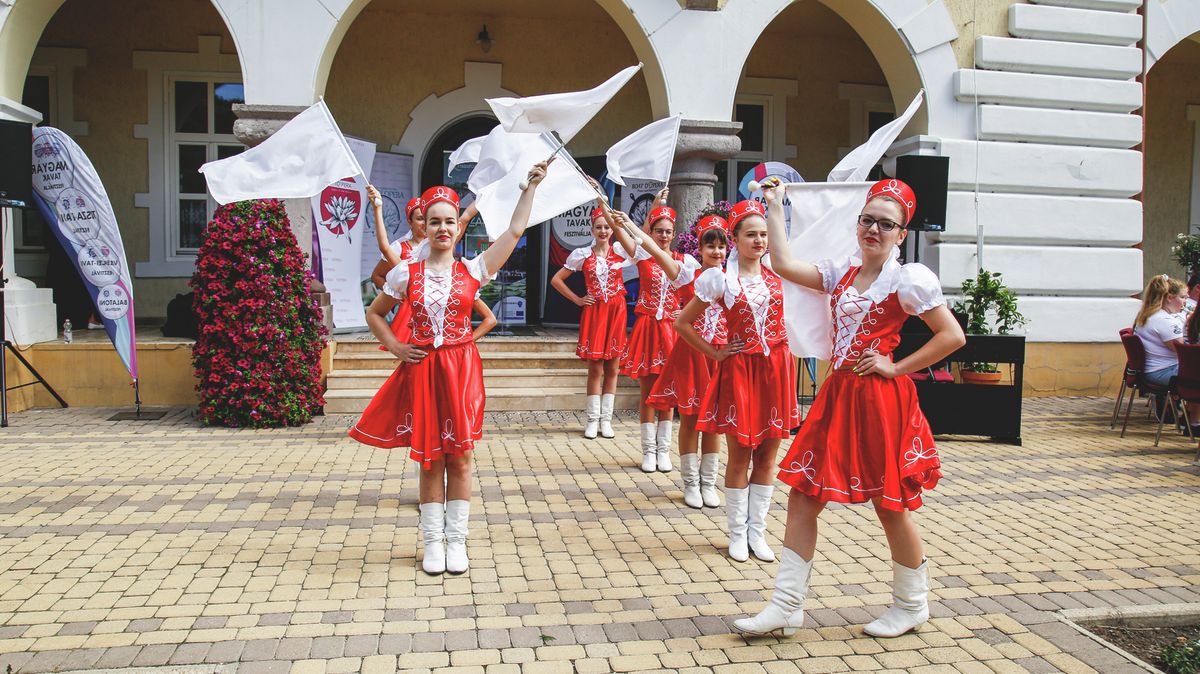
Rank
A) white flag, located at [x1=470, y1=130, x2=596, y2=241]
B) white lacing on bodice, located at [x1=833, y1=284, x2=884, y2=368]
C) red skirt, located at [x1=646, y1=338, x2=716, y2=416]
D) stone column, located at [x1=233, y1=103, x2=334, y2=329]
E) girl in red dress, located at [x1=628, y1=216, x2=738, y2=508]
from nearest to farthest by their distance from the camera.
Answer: white lacing on bodice, located at [x1=833, y1=284, x2=884, y2=368] → girl in red dress, located at [x1=628, y1=216, x2=738, y2=508] → white flag, located at [x1=470, y1=130, x2=596, y2=241] → red skirt, located at [x1=646, y1=338, x2=716, y2=416] → stone column, located at [x1=233, y1=103, x2=334, y2=329]

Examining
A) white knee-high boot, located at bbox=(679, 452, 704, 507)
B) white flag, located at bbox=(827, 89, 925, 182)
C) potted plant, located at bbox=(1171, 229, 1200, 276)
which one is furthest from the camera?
potted plant, located at bbox=(1171, 229, 1200, 276)

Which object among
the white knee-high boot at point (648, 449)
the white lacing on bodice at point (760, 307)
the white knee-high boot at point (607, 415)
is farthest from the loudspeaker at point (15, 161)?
the white lacing on bodice at point (760, 307)

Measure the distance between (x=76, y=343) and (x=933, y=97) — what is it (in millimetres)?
9948

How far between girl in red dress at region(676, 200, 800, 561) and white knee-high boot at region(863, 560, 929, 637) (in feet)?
3.54

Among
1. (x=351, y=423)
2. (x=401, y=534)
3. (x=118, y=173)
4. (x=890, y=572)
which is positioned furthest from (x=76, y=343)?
(x=890, y=572)

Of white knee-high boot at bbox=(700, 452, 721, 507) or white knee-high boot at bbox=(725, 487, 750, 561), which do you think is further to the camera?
white knee-high boot at bbox=(700, 452, 721, 507)

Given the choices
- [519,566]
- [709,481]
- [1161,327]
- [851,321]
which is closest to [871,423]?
[851,321]

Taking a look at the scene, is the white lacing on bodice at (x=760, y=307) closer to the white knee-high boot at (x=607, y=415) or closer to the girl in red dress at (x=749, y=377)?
the girl in red dress at (x=749, y=377)

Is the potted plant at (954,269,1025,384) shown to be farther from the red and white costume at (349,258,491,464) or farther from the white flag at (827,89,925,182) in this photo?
the red and white costume at (349,258,491,464)

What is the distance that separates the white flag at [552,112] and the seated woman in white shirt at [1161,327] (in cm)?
658

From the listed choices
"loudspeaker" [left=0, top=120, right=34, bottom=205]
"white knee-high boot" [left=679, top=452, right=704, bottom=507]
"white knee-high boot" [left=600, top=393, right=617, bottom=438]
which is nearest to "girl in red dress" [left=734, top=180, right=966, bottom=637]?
"white knee-high boot" [left=679, top=452, right=704, bottom=507]

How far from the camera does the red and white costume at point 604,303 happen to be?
28.0ft

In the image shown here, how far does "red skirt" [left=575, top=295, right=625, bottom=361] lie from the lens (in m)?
8.56

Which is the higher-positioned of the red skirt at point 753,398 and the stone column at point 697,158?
the stone column at point 697,158
